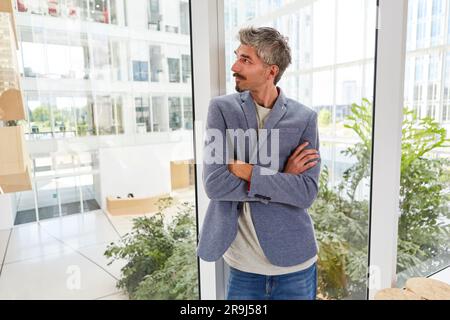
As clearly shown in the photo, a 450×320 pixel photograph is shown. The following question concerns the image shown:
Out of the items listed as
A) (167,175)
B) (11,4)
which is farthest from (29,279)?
(11,4)

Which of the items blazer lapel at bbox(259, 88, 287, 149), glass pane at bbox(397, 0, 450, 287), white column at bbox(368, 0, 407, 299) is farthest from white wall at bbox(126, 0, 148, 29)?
glass pane at bbox(397, 0, 450, 287)

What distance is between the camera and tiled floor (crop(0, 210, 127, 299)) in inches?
48.8

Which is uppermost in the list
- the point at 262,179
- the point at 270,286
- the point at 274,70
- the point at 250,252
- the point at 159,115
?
the point at 274,70

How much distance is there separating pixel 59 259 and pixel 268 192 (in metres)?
0.92

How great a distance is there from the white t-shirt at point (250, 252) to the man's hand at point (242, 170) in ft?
0.43

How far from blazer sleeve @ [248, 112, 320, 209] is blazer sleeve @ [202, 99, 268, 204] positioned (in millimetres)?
41

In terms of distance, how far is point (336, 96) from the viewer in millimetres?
1547

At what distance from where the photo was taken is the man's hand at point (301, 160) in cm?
114

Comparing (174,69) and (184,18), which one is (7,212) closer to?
(174,69)

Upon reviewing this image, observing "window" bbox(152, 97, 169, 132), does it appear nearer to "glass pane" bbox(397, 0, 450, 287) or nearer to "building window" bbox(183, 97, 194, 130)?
"building window" bbox(183, 97, 194, 130)

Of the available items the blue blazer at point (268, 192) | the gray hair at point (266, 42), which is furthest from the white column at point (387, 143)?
the gray hair at point (266, 42)

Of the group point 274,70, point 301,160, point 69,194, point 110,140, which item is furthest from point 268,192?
point 69,194

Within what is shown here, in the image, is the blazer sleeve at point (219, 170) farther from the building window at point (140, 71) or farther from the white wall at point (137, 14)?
the white wall at point (137, 14)

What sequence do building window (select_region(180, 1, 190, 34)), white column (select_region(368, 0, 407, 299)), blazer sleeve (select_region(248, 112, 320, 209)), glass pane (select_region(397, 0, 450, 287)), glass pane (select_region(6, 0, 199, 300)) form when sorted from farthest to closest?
glass pane (select_region(397, 0, 450, 287)) → building window (select_region(180, 1, 190, 34)) → white column (select_region(368, 0, 407, 299)) → glass pane (select_region(6, 0, 199, 300)) → blazer sleeve (select_region(248, 112, 320, 209))
